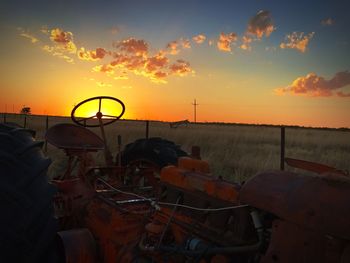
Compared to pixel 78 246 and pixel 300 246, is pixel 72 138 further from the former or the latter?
pixel 300 246

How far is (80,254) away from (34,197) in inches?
27.8

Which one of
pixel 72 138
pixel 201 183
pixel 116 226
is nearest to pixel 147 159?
pixel 72 138

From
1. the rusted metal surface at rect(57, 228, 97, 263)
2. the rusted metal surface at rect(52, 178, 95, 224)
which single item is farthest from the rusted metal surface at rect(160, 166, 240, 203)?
the rusted metal surface at rect(52, 178, 95, 224)

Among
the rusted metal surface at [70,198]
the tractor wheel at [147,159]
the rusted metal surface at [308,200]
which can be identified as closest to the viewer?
the rusted metal surface at [308,200]

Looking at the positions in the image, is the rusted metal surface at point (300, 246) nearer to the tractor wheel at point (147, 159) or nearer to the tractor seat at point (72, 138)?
the tractor wheel at point (147, 159)

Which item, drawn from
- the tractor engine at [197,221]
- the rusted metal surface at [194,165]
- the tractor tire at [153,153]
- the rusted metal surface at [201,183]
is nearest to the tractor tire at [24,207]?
the tractor engine at [197,221]

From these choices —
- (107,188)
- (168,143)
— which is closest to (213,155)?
(168,143)

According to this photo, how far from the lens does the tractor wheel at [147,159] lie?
4262 millimetres

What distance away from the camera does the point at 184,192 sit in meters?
2.58

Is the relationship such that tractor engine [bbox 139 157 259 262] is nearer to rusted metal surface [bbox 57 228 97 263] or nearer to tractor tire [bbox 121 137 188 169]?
rusted metal surface [bbox 57 228 97 263]

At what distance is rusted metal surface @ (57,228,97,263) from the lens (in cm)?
279

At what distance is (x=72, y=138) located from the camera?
430cm

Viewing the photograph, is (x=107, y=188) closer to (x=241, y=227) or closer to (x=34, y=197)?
(x=34, y=197)

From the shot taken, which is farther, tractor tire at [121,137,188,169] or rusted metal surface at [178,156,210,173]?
tractor tire at [121,137,188,169]
